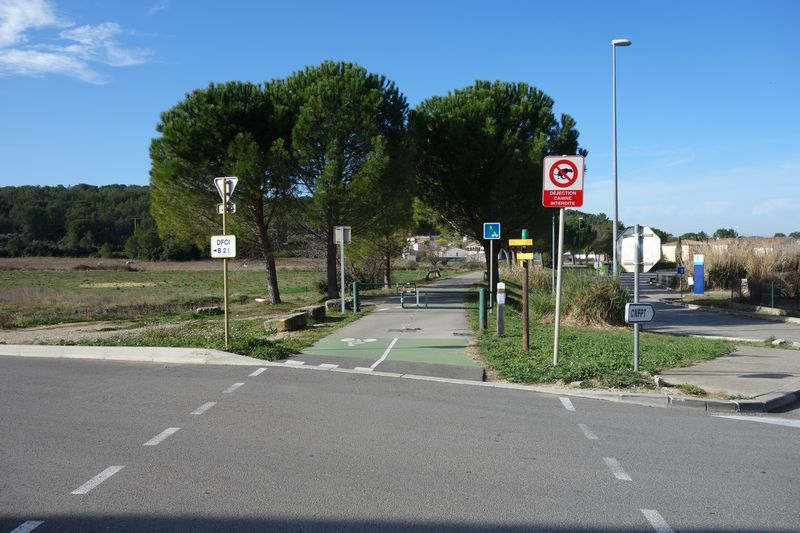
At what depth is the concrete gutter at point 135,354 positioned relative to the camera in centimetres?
1186

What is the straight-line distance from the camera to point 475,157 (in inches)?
1150

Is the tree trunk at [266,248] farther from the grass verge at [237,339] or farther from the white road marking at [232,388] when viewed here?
the white road marking at [232,388]

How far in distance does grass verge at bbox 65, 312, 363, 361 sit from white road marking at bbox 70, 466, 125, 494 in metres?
6.19

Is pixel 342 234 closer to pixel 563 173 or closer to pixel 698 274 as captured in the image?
pixel 563 173

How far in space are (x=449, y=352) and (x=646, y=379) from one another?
159 inches

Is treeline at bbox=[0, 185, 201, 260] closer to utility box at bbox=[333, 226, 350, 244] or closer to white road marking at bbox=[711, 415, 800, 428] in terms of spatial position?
utility box at bbox=[333, 226, 350, 244]

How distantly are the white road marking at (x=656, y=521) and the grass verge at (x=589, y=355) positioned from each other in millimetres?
4858

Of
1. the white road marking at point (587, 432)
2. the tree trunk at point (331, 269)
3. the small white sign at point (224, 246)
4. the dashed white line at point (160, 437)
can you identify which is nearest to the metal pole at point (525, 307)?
the white road marking at point (587, 432)

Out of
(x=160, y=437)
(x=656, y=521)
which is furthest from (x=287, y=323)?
(x=656, y=521)

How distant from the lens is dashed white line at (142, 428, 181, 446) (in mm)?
6473

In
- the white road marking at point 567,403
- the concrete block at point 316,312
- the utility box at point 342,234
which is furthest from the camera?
the utility box at point 342,234

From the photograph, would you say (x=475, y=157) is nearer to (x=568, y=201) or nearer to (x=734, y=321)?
(x=734, y=321)

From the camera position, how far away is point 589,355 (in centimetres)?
1164

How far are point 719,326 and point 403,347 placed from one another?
520 inches
